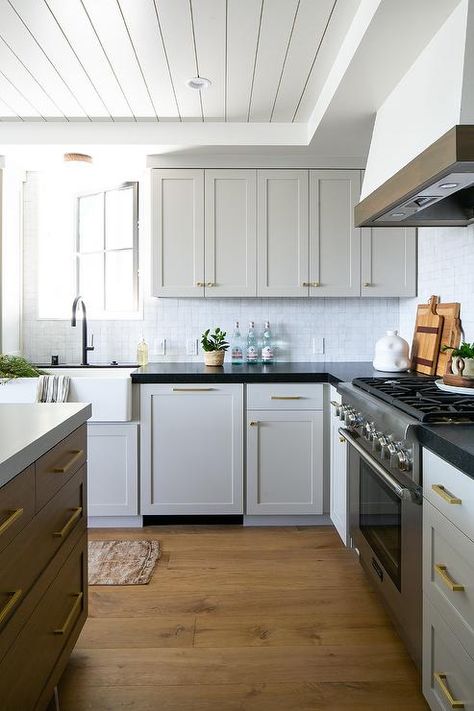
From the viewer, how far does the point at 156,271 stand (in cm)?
343

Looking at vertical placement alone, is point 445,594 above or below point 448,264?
below

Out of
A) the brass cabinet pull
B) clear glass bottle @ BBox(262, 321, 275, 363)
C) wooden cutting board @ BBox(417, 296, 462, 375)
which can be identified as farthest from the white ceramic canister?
the brass cabinet pull

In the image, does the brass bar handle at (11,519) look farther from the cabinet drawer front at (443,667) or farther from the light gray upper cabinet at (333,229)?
the light gray upper cabinet at (333,229)

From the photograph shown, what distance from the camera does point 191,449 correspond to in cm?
315

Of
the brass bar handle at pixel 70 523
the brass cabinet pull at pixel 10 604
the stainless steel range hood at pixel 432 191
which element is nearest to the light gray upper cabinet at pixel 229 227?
the stainless steel range hood at pixel 432 191

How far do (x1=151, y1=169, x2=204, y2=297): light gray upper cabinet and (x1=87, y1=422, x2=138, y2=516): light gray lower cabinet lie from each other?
0.95 m

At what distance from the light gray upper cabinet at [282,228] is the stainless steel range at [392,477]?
1.11 metres

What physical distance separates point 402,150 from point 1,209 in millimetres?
2532

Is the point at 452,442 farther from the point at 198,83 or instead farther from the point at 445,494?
the point at 198,83

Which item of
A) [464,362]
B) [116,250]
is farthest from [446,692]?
[116,250]

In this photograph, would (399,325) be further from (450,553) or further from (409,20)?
(450,553)

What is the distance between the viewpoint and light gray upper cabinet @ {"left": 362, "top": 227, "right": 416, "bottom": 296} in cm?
346

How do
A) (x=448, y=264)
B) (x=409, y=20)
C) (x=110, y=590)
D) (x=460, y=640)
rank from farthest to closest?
(x=448, y=264)
(x=110, y=590)
(x=409, y=20)
(x=460, y=640)

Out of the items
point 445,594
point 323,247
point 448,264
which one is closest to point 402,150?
point 448,264
